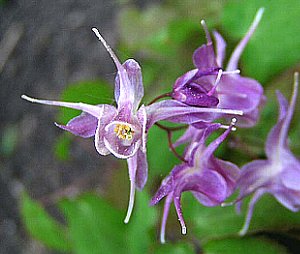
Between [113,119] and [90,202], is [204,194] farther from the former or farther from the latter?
[90,202]

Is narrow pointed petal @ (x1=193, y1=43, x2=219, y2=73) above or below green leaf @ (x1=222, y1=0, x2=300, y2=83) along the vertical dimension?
above

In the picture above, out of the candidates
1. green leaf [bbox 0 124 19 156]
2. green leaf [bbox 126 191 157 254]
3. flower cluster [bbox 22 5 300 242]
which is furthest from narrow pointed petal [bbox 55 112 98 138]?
green leaf [bbox 0 124 19 156]

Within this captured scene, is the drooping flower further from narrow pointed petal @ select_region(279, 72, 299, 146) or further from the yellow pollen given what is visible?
narrow pointed petal @ select_region(279, 72, 299, 146)

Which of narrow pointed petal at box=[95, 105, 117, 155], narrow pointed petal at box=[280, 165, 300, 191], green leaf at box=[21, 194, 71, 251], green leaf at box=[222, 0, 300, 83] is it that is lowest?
green leaf at box=[21, 194, 71, 251]

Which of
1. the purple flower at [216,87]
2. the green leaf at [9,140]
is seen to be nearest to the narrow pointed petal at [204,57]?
the purple flower at [216,87]

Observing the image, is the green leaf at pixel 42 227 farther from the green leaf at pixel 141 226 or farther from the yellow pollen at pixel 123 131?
the yellow pollen at pixel 123 131

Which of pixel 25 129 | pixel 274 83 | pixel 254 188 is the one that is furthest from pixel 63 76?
pixel 254 188
